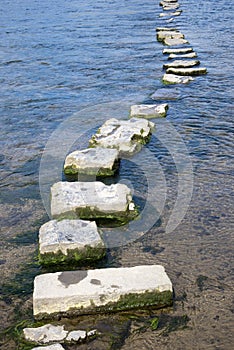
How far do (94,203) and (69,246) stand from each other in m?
0.61

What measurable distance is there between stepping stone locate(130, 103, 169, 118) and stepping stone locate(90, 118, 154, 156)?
0.34 m

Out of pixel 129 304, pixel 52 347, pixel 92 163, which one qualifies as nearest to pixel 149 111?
pixel 92 163

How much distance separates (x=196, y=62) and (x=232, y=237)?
4904mm

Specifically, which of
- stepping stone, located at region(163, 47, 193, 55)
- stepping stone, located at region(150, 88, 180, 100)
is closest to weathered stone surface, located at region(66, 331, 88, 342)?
stepping stone, located at region(150, 88, 180, 100)

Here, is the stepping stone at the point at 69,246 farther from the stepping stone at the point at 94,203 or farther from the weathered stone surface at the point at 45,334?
the weathered stone surface at the point at 45,334

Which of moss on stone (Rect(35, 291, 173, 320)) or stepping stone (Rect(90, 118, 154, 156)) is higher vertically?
stepping stone (Rect(90, 118, 154, 156))

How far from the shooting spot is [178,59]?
A: 27.5 feet

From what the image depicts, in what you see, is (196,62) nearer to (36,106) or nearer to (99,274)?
(36,106)

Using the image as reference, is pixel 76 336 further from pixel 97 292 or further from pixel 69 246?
pixel 69 246

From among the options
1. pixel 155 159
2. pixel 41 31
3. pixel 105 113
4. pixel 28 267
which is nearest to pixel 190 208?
pixel 155 159

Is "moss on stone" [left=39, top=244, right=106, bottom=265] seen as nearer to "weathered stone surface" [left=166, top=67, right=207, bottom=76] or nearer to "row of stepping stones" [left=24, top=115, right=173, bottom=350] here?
"row of stepping stones" [left=24, top=115, right=173, bottom=350]

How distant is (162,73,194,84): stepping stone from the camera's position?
708 centimetres

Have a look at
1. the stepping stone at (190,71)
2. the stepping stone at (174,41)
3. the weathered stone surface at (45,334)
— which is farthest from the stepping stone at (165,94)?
the weathered stone surface at (45,334)

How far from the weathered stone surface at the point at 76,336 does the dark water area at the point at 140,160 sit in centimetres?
5
